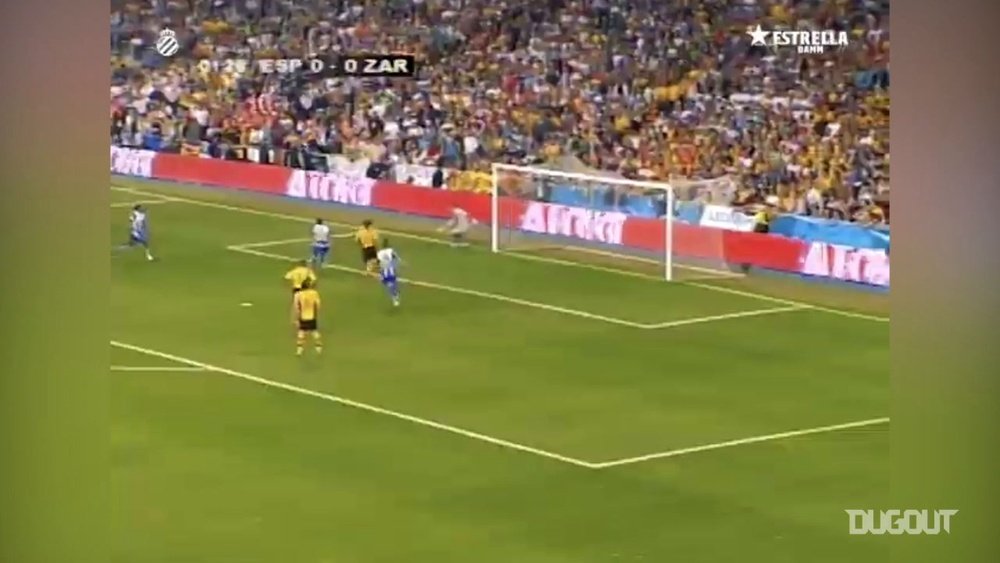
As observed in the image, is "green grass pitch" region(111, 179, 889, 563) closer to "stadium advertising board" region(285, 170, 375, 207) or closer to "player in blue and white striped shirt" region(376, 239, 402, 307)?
"stadium advertising board" region(285, 170, 375, 207)

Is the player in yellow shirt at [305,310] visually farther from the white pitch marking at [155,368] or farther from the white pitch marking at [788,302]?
the white pitch marking at [788,302]

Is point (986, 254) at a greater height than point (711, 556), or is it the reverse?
point (986, 254)

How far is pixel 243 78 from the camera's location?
67.6ft

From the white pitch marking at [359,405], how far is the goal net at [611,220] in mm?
4705

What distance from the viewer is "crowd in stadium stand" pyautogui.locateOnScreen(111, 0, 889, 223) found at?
1944 centimetres

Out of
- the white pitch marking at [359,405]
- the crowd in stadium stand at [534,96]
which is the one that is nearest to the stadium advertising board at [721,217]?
the crowd in stadium stand at [534,96]

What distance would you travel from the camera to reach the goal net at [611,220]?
22.4 m

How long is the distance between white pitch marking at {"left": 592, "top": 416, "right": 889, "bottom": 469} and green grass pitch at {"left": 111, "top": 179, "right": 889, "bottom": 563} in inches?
1.0

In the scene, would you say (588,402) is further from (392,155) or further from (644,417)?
(392,155)

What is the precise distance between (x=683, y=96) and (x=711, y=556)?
29.1 ft

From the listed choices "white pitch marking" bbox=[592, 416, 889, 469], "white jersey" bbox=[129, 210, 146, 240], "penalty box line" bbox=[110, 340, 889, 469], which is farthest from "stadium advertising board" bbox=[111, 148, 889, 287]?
"white pitch marking" bbox=[592, 416, 889, 469]

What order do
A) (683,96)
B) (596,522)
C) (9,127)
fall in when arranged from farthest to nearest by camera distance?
(683,96)
(596,522)
(9,127)

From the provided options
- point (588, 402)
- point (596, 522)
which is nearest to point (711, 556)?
point (596, 522)

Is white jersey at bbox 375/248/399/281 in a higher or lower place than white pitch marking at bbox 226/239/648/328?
higher
